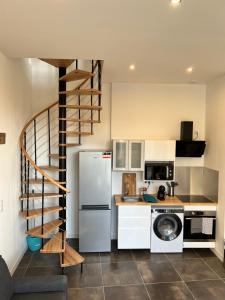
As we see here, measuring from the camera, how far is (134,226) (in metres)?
4.22

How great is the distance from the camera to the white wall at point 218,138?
13.3 feet

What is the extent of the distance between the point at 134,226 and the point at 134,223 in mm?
51

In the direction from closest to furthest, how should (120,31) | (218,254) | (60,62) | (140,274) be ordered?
(120,31) < (140,274) < (60,62) < (218,254)

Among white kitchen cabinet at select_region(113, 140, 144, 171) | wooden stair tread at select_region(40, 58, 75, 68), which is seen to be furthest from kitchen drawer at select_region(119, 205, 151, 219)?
wooden stair tread at select_region(40, 58, 75, 68)

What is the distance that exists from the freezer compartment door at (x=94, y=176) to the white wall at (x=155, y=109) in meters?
0.75

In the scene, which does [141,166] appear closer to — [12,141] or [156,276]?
[156,276]

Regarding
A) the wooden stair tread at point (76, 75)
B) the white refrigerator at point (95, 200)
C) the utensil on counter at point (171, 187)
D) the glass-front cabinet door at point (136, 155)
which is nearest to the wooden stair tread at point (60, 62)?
the wooden stair tread at point (76, 75)

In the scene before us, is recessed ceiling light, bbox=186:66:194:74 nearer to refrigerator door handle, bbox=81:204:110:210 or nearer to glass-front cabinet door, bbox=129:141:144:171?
glass-front cabinet door, bbox=129:141:144:171

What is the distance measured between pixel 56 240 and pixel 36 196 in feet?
2.40

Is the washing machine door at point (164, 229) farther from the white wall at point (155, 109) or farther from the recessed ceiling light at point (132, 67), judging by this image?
the recessed ceiling light at point (132, 67)

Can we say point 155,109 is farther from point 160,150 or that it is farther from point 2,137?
point 2,137

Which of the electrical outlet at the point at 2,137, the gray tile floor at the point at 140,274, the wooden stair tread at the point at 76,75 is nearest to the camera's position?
the electrical outlet at the point at 2,137

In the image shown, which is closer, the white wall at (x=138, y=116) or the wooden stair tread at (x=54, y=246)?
the wooden stair tread at (x=54, y=246)

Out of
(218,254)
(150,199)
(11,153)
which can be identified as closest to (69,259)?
(150,199)
